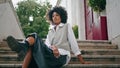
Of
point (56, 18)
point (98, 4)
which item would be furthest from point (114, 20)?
point (56, 18)

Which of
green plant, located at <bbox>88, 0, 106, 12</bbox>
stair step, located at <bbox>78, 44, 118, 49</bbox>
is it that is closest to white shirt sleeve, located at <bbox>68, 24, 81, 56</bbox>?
stair step, located at <bbox>78, 44, 118, 49</bbox>

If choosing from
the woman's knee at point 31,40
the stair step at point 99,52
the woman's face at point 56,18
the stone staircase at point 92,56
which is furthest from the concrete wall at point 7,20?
the woman's knee at point 31,40

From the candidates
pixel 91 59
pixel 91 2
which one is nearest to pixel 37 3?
pixel 91 2

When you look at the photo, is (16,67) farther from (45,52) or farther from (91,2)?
(91,2)

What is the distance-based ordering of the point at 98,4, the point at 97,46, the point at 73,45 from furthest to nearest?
the point at 98,4 < the point at 97,46 < the point at 73,45

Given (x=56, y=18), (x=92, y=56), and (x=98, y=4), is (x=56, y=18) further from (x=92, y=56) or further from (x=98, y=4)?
(x=98, y=4)

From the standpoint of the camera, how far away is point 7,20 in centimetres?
717

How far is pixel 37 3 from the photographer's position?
20.8m

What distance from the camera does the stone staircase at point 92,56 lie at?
3.60 meters

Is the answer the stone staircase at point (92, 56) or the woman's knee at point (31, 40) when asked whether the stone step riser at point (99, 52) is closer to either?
the stone staircase at point (92, 56)

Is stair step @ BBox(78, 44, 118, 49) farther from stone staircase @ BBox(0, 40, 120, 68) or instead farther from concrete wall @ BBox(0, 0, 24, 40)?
concrete wall @ BBox(0, 0, 24, 40)

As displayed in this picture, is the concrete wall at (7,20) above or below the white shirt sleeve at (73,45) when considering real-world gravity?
above

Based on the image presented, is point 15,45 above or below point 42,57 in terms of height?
above

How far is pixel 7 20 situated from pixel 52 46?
4382 millimetres
